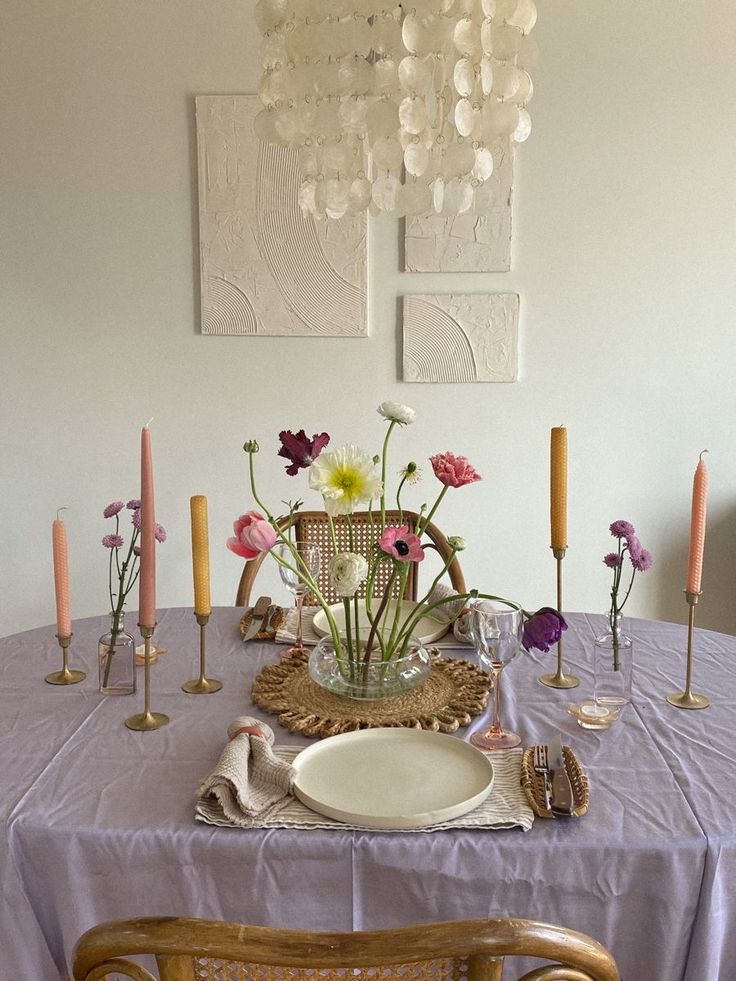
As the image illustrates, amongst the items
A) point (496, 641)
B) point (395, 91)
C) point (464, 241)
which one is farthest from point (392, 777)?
point (464, 241)

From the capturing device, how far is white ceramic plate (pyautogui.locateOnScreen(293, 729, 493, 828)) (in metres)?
1.12

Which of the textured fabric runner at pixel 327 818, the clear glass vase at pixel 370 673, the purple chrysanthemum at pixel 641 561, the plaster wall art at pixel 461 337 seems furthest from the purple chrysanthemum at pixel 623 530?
the plaster wall art at pixel 461 337

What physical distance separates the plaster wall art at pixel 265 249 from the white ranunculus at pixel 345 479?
1.56 meters

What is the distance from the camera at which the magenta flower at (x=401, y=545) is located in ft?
4.32

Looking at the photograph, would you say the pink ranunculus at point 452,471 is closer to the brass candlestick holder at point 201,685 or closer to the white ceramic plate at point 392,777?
the white ceramic plate at point 392,777

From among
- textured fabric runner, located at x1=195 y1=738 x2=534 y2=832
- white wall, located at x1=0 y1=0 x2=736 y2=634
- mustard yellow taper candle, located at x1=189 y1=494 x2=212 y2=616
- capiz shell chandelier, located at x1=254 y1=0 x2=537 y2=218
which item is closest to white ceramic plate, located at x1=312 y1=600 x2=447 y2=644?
mustard yellow taper candle, located at x1=189 y1=494 x2=212 y2=616

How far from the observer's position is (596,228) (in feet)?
9.22

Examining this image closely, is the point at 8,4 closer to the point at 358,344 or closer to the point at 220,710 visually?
the point at 358,344

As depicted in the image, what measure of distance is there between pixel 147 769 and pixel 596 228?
219cm

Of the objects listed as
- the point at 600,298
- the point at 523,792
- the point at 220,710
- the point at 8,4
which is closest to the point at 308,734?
the point at 220,710

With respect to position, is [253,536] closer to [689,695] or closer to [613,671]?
[613,671]

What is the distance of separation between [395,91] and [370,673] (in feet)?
2.84

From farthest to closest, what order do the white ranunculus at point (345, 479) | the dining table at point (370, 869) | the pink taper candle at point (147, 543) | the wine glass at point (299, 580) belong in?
the wine glass at point (299, 580), the white ranunculus at point (345, 479), the pink taper candle at point (147, 543), the dining table at point (370, 869)

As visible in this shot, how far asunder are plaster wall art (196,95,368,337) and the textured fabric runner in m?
1.88
